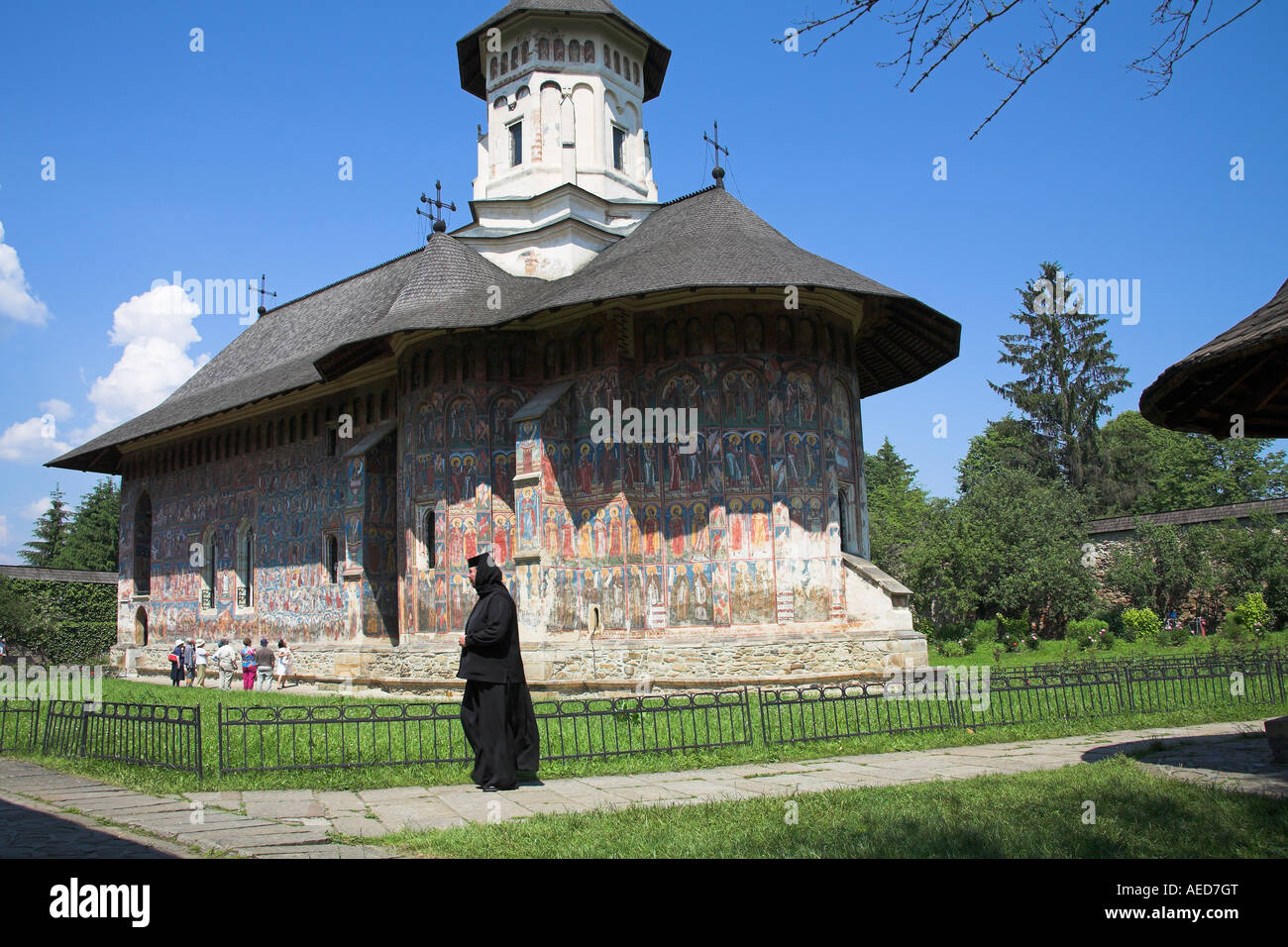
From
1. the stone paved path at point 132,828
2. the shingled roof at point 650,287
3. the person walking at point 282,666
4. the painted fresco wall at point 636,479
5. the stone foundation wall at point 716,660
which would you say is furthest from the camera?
the person walking at point 282,666

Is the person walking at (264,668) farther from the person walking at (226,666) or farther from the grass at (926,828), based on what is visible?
the grass at (926,828)

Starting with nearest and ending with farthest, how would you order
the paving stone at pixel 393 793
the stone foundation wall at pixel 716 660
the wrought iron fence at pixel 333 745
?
the paving stone at pixel 393 793, the wrought iron fence at pixel 333 745, the stone foundation wall at pixel 716 660

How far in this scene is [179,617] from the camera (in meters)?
27.7

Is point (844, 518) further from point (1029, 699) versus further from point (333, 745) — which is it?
point (333, 745)

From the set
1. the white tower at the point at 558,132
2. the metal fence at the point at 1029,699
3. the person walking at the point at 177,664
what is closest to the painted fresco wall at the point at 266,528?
the person walking at the point at 177,664

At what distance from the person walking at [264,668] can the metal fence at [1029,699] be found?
13498 mm

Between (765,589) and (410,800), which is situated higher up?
(765,589)

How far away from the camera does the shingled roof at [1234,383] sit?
20.0 feet

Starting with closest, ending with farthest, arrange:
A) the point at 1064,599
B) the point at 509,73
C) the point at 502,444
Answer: the point at 502,444 → the point at 509,73 → the point at 1064,599

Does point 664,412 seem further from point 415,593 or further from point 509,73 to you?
point 509,73

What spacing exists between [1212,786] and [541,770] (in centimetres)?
489

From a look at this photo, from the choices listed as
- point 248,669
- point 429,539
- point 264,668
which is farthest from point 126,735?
point 248,669

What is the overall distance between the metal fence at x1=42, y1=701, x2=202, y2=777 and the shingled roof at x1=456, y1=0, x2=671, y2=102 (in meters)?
19.4
